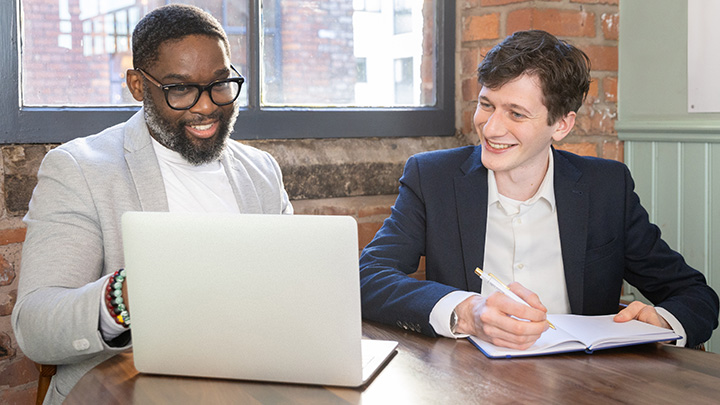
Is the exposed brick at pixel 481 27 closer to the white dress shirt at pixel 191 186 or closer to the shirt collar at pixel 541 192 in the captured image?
the shirt collar at pixel 541 192

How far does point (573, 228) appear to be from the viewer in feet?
6.30

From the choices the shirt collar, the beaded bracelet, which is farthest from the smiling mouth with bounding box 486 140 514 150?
the beaded bracelet

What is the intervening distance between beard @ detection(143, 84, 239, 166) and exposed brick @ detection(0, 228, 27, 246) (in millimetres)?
643

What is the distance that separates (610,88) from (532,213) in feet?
3.83

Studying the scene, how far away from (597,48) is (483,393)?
204cm

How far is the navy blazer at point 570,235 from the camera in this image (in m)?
1.91

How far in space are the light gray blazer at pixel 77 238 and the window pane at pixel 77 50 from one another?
1.76 ft

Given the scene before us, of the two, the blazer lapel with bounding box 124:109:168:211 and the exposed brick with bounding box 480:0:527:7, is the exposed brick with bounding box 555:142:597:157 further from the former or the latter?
the blazer lapel with bounding box 124:109:168:211

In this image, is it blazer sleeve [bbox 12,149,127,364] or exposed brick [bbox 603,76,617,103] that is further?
exposed brick [bbox 603,76,617,103]

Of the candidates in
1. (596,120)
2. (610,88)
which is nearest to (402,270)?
(596,120)

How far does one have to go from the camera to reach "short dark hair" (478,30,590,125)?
1.87 metres

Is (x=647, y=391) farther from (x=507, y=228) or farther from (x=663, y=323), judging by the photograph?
(x=507, y=228)

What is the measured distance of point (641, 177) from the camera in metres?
2.89

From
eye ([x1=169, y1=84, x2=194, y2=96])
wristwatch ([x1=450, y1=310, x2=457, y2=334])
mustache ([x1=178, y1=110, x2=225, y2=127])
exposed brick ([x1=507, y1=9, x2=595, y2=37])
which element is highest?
exposed brick ([x1=507, y1=9, x2=595, y2=37])
